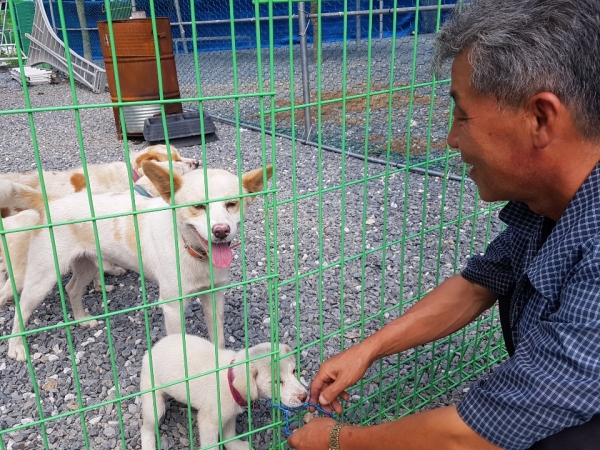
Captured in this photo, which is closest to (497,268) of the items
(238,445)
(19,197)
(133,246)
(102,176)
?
(238,445)

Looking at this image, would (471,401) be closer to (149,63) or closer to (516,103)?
(516,103)

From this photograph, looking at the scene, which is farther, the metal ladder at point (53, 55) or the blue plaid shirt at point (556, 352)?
the metal ladder at point (53, 55)

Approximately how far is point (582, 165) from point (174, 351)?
64.3 inches

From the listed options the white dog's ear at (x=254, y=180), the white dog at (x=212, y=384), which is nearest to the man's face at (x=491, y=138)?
the white dog's ear at (x=254, y=180)

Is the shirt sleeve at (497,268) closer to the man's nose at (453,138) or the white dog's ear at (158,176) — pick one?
the man's nose at (453,138)

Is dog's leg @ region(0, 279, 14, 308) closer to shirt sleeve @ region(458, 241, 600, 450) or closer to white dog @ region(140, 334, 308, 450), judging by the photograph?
white dog @ region(140, 334, 308, 450)

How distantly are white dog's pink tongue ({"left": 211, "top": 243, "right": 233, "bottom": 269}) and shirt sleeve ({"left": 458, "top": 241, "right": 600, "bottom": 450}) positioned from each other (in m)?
1.23

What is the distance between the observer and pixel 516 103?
1.17 m

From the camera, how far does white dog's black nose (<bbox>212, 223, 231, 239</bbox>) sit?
2.07m

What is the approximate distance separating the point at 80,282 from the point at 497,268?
7.90 ft

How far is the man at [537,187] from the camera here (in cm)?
A: 110

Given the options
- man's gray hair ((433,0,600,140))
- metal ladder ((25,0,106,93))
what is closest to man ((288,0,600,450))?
man's gray hair ((433,0,600,140))

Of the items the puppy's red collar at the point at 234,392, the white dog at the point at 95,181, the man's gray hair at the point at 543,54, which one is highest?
the man's gray hair at the point at 543,54

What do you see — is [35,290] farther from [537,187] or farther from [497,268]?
[537,187]
